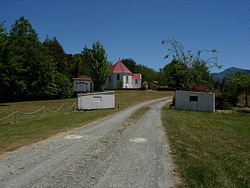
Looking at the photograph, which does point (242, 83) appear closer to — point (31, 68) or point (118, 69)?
point (31, 68)

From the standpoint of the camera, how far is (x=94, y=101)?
121ft

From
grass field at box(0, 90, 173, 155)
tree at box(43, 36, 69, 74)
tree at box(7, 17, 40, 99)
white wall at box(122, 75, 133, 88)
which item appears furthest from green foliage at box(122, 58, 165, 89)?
grass field at box(0, 90, 173, 155)

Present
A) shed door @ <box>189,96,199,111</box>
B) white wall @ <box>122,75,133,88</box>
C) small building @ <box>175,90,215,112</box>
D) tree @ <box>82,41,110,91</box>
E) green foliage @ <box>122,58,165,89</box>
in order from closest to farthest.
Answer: small building @ <box>175,90,215,112</box>
shed door @ <box>189,96,199,111</box>
tree @ <box>82,41,110,91</box>
white wall @ <box>122,75,133,88</box>
green foliage @ <box>122,58,165,89</box>

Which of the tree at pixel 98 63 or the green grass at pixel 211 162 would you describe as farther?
the tree at pixel 98 63

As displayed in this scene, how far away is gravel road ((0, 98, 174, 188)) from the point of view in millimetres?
7705

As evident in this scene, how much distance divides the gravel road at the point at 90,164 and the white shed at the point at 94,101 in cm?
2201

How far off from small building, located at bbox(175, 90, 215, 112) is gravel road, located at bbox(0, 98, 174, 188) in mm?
23584

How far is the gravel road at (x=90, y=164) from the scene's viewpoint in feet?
25.3

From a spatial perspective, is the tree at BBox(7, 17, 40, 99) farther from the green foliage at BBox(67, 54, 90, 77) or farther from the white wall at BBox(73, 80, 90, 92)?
the green foliage at BBox(67, 54, 90, 77)

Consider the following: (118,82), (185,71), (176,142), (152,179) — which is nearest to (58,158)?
(152,179)

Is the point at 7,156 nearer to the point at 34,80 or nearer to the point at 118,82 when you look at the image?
the point at 34,80

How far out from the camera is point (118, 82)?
85.2 m

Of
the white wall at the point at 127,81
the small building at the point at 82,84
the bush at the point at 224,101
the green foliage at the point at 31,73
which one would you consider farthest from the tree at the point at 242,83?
the white wall at the point at 127,81

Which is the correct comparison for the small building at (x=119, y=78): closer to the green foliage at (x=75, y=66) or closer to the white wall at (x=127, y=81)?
the white wall at (x=127, y=81)
